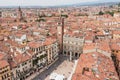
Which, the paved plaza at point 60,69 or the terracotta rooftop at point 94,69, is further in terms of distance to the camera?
the paved plaza at point 60,69

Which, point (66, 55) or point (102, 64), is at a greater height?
point (102, 64)

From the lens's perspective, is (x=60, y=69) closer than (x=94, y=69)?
No

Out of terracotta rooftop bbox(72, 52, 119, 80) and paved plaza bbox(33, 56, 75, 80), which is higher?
terracotta rooftop bbox(72, 52, 119, 80)

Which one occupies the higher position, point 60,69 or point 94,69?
point 94,69

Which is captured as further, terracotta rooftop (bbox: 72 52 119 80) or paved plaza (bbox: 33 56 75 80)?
paved plaza (bbox: 33 56 75 80)

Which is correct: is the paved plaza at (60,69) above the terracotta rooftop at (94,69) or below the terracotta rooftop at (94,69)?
below

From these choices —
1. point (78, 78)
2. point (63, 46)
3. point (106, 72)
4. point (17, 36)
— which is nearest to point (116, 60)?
point (106, 72)

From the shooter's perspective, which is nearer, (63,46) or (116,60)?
(116,60)

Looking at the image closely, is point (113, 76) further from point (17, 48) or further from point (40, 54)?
point (17, 48)
